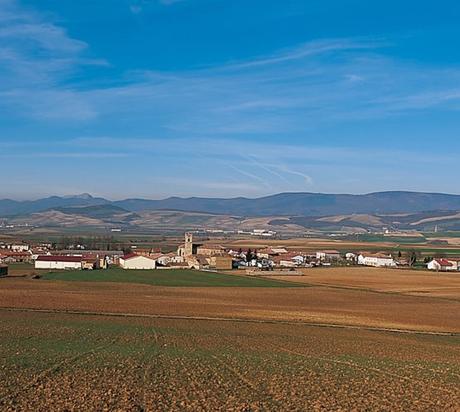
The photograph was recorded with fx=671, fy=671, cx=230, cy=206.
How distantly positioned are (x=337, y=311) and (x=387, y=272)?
41568mm

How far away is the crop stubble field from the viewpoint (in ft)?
41.0

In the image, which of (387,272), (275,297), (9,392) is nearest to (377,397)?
(9,392)

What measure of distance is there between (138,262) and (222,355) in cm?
6001

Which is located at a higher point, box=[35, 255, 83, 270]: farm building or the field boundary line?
the field boundary line

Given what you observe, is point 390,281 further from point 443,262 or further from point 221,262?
point 221,262

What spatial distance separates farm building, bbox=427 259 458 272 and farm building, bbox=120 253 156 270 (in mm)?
35168

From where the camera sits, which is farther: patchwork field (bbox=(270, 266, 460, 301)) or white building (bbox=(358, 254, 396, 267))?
white building (bbox=(358, 254, 396, 267))

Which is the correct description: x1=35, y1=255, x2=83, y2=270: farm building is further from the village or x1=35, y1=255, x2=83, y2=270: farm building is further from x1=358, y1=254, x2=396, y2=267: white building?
x1=358, y1=254, x2=396, y2=267: white building

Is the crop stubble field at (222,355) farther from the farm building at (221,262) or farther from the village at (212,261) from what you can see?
the farm building at (221,262)

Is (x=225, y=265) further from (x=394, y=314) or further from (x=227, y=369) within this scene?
(x=227, y=369)

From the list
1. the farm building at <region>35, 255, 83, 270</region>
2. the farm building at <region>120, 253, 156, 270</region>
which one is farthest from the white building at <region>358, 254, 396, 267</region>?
the farm building at <region>35, 255, 83, 270</region>

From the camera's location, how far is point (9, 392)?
12469 mm

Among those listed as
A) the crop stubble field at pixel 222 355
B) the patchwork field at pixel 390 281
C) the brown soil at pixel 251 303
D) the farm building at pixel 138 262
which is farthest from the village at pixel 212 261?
the crop stubble field at pixel 222 355

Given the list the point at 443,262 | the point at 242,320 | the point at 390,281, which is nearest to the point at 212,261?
the point at 390,281
